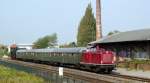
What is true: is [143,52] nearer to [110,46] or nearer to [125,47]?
[125,47]

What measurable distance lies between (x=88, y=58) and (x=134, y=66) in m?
7.48

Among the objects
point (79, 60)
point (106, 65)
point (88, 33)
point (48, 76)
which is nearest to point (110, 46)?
point (79, 60)

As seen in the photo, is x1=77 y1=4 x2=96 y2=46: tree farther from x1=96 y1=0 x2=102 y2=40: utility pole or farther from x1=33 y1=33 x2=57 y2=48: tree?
x1=96 y1=0 x2=102 y2=40: utility pole

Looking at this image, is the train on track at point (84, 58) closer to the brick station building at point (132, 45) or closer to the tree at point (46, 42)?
the brick station building at point (132, 45)

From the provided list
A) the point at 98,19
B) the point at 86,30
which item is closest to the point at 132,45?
the point at 98,19

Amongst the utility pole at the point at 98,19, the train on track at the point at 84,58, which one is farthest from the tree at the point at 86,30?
the train on track at the point at 84,58

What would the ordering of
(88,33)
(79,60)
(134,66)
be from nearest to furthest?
(79,60) < (134,66) < (88,33)

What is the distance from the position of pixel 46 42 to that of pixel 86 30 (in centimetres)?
3450

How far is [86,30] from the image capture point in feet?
304

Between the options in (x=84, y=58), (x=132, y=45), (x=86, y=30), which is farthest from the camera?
(x=86, y=30)

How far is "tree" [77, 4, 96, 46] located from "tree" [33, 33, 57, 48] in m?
28.3

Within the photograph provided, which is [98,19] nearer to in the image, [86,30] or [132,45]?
[132,45]

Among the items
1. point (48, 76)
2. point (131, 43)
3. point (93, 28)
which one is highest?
point (93, 28)

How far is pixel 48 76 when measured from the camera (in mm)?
23391
